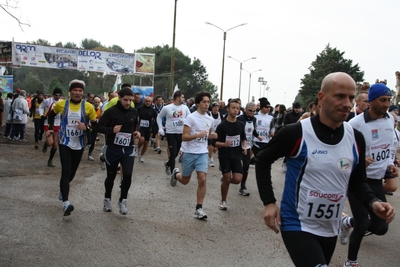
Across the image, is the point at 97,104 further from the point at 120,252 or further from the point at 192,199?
the point at 120,252

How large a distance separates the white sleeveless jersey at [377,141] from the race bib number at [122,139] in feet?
12.6

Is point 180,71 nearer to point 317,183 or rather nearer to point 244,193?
point 244,193

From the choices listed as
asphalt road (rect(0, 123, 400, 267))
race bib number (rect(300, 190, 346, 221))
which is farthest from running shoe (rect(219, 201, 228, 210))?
race bib number (rect(300, 190, 346, 221))

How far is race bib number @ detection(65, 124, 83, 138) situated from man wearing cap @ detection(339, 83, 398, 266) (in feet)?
14.1

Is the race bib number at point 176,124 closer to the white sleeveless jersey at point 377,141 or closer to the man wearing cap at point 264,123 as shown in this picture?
the man wearing cap at point 264,123

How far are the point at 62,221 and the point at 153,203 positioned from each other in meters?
2.21

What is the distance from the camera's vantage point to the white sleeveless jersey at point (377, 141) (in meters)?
6.05

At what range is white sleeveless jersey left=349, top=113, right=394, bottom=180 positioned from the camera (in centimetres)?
605

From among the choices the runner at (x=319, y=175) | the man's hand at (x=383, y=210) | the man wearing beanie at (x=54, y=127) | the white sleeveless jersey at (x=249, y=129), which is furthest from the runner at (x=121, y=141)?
the man's hand at (x=383, y=210)

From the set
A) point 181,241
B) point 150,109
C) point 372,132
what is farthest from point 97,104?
point 372,132

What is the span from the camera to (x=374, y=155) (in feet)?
20.0

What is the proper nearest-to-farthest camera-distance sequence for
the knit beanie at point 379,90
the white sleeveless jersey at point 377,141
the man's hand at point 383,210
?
1. the man's hand at point 383,210
2. the knit beanie at point 379,90
3. the white sleeveless jersey at point 377,141

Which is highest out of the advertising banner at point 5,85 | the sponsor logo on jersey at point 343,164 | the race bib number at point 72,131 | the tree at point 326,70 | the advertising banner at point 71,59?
the tree at point 326,70

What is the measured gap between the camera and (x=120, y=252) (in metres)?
6.27
